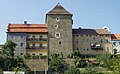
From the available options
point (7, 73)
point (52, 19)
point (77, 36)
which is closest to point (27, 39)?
point (52, 19)

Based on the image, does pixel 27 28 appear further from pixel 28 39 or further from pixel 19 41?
pixel 19 41

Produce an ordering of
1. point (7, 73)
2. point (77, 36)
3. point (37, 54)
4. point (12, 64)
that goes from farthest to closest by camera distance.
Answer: point (77, 36), point (37, 54), point (12, 64), point (7, 73)

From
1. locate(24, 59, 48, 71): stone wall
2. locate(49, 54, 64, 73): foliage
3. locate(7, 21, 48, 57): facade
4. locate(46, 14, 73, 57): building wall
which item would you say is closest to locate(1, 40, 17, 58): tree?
locate(7, 21, 48, 57): facade

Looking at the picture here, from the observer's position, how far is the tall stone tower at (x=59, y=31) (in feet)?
214

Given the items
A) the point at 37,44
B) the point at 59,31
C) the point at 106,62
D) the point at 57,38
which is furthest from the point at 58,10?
the point at 106,62

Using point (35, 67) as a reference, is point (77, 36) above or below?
above

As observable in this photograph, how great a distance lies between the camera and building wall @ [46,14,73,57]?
214ft

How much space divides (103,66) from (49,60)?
10.8 m

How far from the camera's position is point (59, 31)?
2606 inches

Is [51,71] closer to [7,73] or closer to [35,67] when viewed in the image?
[35,67]

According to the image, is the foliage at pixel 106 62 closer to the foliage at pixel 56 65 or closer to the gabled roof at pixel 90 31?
the foliage at pixel 56 65

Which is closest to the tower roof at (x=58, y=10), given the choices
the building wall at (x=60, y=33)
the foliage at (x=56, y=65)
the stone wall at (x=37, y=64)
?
the building wall at (x=60, y=33)

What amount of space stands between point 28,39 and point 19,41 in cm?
200

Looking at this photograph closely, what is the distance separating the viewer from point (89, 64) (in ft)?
197
